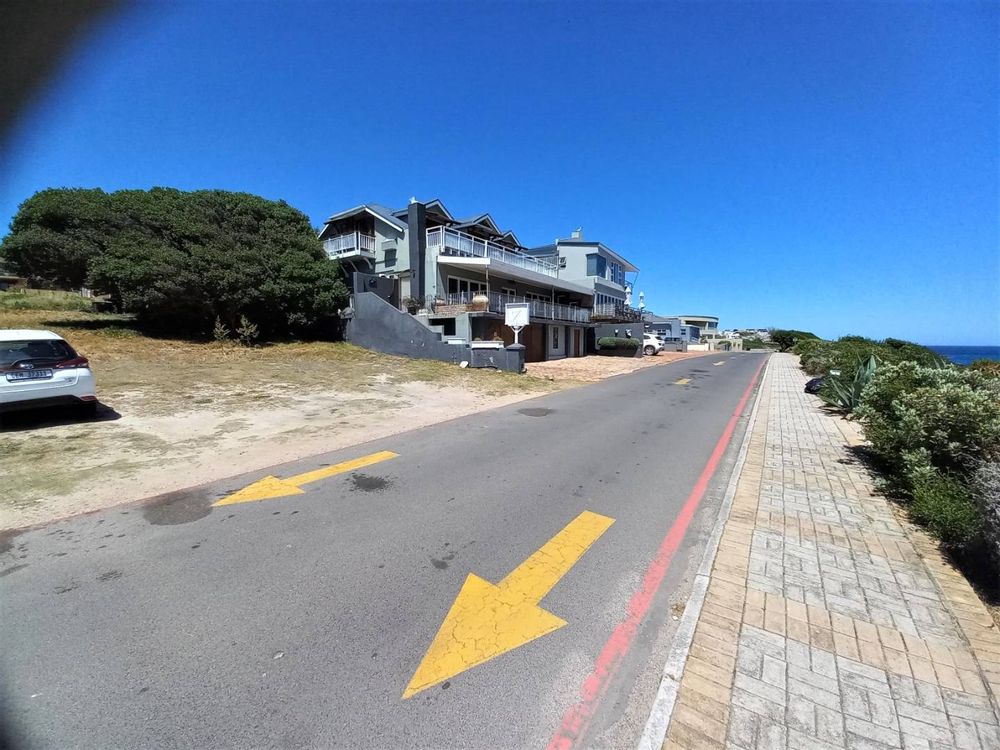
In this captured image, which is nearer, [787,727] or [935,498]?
[787,727]

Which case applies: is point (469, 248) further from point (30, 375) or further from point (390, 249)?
point (30, 375)

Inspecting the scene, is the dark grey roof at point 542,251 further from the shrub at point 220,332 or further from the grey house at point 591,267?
the shrub at point 220,332

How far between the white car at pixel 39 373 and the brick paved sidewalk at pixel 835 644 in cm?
966

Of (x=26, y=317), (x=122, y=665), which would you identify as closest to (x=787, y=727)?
(x=122, y=665)

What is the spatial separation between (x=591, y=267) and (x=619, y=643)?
35389mm

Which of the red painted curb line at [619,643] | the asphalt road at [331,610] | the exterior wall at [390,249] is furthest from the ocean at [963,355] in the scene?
the exterior wall at [390,249]

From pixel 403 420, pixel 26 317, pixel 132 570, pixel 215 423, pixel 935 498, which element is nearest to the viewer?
pixel 132 570

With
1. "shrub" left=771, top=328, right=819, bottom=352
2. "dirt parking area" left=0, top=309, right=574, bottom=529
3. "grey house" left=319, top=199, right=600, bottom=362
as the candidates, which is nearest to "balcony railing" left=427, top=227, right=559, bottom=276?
"grey house" left=319, top=199, right=600, bottom=362

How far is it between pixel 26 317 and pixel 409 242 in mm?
19105

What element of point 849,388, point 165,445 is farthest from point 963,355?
point 165,445

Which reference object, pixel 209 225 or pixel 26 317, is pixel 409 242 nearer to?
pixel 209 225

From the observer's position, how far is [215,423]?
308 inches

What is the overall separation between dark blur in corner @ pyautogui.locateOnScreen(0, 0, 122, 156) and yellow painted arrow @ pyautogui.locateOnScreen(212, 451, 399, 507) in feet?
11.9

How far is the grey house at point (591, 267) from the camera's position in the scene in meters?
34.7
